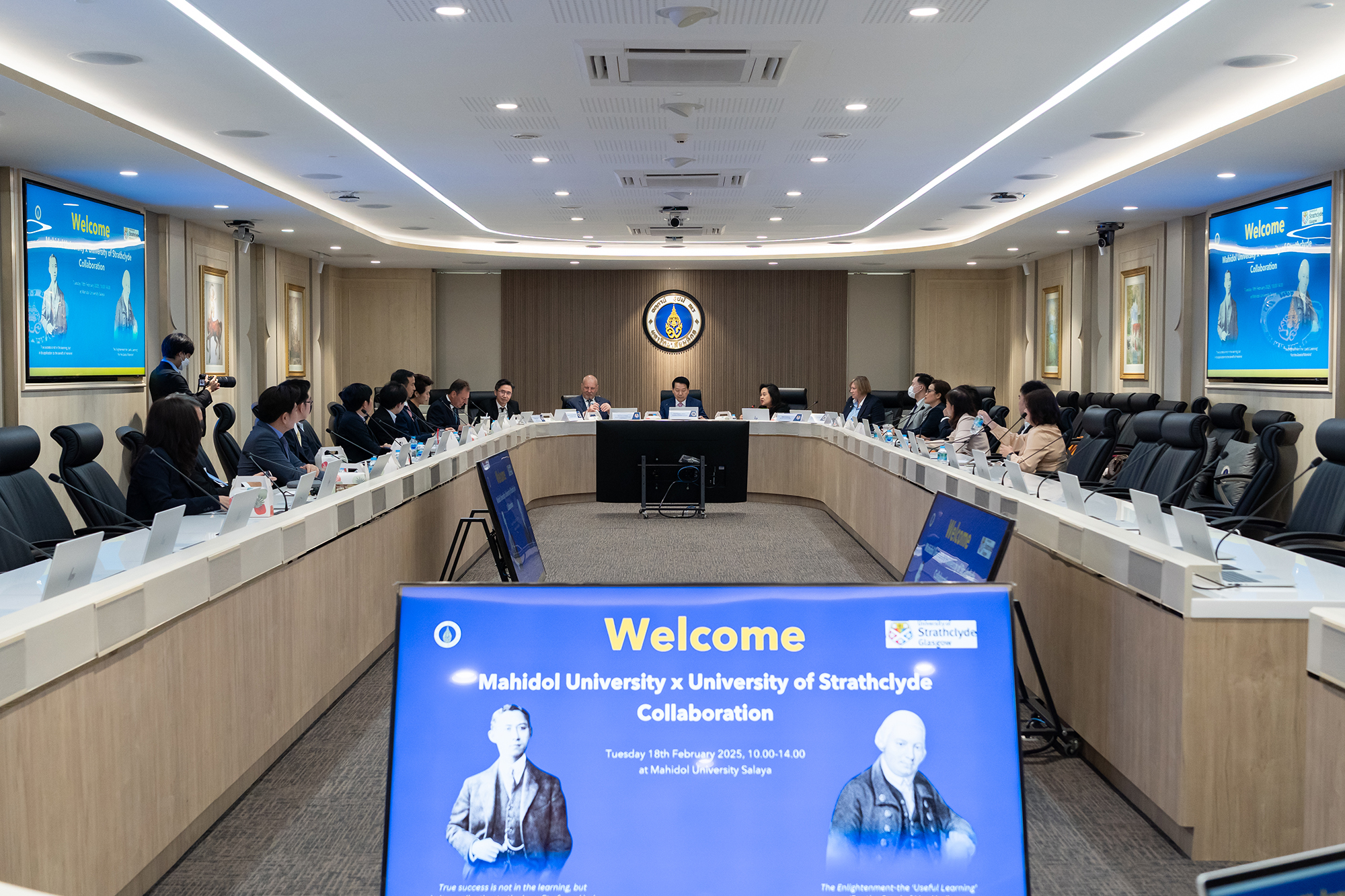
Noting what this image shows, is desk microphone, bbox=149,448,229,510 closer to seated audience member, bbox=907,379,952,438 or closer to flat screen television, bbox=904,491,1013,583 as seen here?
flat screen television, bbox=904,491,1013,583

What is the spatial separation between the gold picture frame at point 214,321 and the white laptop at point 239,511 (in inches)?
299

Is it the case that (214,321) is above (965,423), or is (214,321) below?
above

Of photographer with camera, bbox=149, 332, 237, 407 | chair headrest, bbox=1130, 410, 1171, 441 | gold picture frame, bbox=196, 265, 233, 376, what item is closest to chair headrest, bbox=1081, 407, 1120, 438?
chair headrest, bbox=1130, 410, 1171, 441

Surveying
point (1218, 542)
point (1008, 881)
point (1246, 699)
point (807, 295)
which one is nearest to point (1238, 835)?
point (1246, 699)

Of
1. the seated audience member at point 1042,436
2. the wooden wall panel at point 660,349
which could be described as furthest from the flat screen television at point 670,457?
the wooden wall panel at point 660,349

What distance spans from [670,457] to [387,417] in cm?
241

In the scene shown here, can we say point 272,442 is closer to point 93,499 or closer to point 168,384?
point 93,499

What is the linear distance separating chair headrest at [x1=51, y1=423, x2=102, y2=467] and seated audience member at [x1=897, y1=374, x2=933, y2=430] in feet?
20.8

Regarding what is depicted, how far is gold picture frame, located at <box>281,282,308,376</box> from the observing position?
43.1 feet

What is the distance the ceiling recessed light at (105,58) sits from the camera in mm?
5305

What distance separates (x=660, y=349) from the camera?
16.2m

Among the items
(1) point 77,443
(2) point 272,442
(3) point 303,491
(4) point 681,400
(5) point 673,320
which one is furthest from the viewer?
(5) point 673,320

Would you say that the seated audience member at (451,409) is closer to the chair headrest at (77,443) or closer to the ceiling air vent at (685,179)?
the ceiling air vent at (685,179)

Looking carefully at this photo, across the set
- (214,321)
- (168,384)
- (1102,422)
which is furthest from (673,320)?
(168,384)
